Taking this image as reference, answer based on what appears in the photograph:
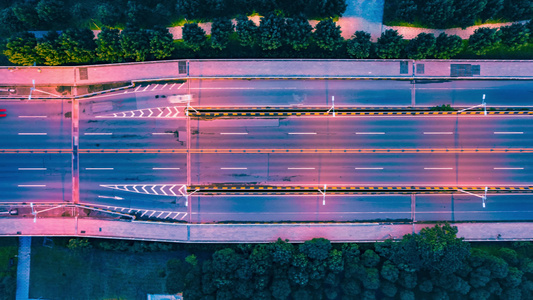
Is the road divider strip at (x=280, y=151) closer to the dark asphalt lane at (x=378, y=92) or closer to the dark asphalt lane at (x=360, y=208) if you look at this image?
the dark asphalt lane at (x=360, y=208)

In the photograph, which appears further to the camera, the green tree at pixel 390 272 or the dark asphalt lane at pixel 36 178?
the dark asphalt lane at pixel 36 178

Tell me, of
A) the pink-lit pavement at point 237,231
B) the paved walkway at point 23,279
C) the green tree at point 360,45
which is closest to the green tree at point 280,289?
the pink-lit pavement at point 237,231

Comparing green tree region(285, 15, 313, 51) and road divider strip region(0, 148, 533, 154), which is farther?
road divider strip region(0, 148, 533, 154)

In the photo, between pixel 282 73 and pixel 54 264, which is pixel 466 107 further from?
pixel 54 264

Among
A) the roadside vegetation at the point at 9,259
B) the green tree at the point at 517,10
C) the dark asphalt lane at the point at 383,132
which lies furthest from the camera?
the roadside vegetation at the point at 9,259

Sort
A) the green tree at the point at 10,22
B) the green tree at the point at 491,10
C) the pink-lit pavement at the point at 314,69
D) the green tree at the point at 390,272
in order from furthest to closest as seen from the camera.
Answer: the pink-lit pavement at the point at 314,69 < the green tree at the point at 10,22 < the green tree at the point at 491,10 < the green tree at the point at 390,272

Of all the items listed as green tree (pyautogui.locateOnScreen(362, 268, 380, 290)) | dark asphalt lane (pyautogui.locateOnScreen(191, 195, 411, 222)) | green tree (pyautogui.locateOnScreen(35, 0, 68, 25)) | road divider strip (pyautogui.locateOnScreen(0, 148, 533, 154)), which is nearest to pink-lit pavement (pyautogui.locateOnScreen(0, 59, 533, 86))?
green tree (pyautogui.locateOnScreen(35, 0, 68, 25))

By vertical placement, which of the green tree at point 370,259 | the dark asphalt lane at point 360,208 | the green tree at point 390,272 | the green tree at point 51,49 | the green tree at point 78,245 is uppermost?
the green tree at point 51,49

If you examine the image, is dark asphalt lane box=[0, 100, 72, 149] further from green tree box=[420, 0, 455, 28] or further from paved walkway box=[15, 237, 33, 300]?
green tree box=[420, 0, 455, 28]
